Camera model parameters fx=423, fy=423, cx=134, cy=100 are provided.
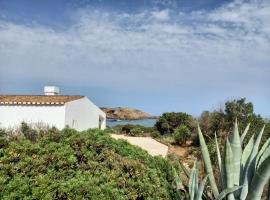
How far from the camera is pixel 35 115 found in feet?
73.5

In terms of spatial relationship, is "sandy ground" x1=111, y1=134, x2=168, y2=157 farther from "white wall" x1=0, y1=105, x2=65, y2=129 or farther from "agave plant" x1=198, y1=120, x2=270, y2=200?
"agave plant" x1=198, y1=120, x2=270, y2=200

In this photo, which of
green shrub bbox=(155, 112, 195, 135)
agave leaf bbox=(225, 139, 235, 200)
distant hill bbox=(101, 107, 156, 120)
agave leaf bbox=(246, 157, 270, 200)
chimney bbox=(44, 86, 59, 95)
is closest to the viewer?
agave leaf bbox=(246, 157, 270, 200)

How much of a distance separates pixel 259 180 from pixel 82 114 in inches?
828

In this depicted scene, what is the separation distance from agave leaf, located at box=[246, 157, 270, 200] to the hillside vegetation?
6.48ft

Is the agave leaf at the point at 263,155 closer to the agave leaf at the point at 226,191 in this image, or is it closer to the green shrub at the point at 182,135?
the agave leaf at the point at 226,191

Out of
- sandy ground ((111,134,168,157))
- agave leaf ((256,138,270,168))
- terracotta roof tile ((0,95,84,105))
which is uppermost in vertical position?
agave leaf ((256,138,270,168))

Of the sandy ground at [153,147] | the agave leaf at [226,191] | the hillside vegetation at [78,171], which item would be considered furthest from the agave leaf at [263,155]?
the sandy ground at [153,147]

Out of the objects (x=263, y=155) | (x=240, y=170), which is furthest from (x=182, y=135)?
(x=263, y=155)

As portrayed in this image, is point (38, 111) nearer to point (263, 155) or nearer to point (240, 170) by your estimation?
point (240, 170)

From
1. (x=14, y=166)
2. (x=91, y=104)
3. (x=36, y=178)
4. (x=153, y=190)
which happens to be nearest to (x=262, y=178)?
(x=153, y=190)

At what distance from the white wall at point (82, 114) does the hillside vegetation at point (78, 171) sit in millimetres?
14708

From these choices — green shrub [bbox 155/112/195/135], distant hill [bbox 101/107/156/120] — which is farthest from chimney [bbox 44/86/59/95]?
distant hill [bbox 101/107/156/120]

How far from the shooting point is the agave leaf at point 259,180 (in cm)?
502

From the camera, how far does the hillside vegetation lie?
625 cm
